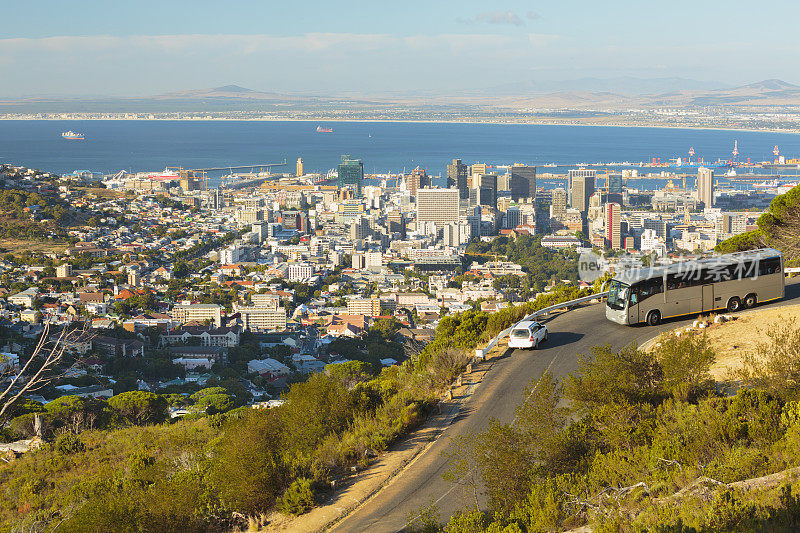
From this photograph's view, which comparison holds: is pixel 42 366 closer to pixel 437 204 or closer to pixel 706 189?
pixel 437 204

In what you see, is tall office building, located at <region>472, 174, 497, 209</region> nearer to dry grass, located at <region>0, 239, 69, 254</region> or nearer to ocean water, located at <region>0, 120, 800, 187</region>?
ocean water, located at <region>0, 120, 800, 187</region>

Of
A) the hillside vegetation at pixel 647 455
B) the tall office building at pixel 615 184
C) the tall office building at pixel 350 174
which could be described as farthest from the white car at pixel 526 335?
the tall office building at pixel 350 174

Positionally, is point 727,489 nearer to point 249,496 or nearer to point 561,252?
Answer: point 249,496

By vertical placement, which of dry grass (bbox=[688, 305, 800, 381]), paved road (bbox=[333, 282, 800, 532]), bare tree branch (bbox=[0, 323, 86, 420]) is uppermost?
bare tree branch (bbox=[0, 323, 86, 420])

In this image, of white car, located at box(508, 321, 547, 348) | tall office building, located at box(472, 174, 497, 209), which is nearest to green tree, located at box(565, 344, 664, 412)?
white car, located at box(508, 321, 547, 348)

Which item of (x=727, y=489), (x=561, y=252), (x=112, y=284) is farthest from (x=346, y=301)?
(x=727, y=489)

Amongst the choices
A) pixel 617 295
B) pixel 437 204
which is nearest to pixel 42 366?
pixel 617 295

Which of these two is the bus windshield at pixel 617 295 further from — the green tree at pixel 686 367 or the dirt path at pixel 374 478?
the green tree at pixel 686 367
